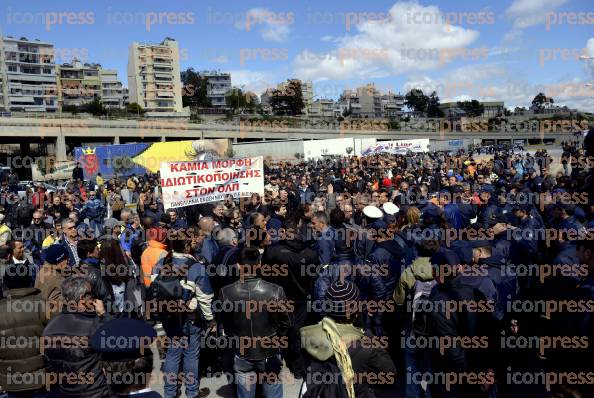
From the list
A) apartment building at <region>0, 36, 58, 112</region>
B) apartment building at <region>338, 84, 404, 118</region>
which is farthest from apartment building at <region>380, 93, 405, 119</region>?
apartment building at <region>0, 36, 58, 112</region>

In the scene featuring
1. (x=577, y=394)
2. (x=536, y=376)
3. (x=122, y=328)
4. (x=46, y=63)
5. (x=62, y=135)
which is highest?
(x=46, y=63)

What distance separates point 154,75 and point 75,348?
129 metres

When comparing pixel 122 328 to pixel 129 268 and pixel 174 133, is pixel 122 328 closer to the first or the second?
pixel 129 268

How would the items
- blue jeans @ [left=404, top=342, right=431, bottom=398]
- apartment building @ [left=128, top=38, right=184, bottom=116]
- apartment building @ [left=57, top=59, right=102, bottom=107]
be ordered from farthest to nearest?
1. apartment building @ [left=128, top=38, right=184, bottom=116]
2. apartment building @ [left=57, top=59, right=102, bottom=107]
3. blue jeans @ [left=404, top=342, right=431, bottom=398]

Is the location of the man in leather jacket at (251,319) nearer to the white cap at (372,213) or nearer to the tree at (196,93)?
the white cap at (372,213)

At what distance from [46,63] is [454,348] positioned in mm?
121491

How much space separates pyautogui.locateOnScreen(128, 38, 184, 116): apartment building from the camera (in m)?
120

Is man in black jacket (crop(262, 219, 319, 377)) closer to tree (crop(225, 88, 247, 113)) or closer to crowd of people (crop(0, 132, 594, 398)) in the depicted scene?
crowd of people (crop(0, 132, 594, 398))

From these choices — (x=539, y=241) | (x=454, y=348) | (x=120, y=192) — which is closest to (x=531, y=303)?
(x=454, y=348)

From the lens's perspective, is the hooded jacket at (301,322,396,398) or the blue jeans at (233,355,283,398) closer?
the hooded jacket at (301,322,396,398)

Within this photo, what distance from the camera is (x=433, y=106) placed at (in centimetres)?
15462

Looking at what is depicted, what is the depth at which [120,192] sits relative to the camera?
1716 cm

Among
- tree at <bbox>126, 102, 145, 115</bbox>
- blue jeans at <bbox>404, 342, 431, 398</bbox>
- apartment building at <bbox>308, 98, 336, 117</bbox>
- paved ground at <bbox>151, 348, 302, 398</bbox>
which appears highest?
apartment building at <bbox>308, 98, 336, 117</bbox>

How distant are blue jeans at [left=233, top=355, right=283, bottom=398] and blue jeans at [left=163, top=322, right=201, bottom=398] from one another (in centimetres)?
76
